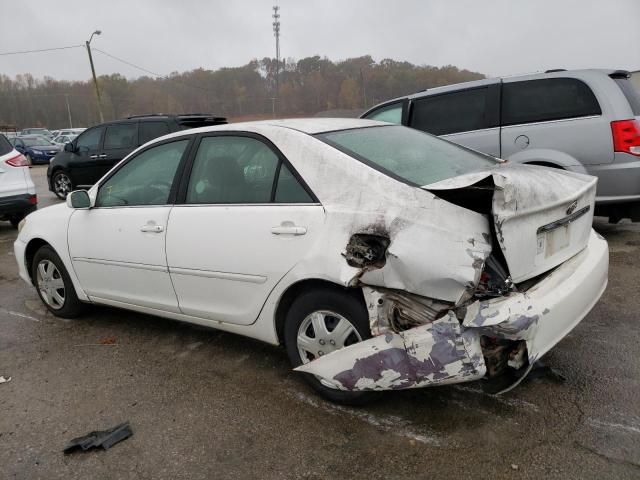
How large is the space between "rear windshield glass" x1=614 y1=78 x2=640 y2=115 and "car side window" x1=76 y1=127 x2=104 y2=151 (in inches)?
368

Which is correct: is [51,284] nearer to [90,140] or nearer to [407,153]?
[407,153]

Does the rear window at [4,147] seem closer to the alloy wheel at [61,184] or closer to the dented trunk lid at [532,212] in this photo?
the alloy wheel at [61,184]

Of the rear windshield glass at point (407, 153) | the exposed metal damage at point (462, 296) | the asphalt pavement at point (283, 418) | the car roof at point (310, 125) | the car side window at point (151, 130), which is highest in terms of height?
the car roof at point (310, 125)

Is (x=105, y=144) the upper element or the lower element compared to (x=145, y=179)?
lower

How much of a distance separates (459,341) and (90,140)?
10783 mm

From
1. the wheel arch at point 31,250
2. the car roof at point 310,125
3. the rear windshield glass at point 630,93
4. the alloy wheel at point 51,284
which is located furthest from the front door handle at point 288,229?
the rear windshield glass at point 630,93

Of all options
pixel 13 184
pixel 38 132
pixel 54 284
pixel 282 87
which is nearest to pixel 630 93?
pixel 54 284

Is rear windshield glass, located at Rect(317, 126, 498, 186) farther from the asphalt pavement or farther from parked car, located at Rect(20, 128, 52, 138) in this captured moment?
parked car, located at Rect(20, 128, 52, 138)

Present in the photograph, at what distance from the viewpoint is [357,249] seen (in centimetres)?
253

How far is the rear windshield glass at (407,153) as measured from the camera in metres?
2.80

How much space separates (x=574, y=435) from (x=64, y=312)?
394cm

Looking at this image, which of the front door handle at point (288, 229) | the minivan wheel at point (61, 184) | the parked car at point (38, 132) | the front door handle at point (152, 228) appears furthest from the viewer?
the parked car at point (38, 132)

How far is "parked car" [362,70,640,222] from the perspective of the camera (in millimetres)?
5199

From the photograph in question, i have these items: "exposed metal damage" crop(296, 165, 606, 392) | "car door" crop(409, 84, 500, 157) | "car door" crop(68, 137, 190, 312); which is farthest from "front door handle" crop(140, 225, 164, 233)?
"car door" crop(409, 84, 500, 157)
